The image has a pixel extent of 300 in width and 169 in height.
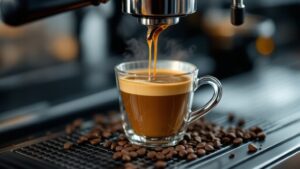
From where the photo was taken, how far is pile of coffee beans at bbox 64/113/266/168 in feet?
2.64

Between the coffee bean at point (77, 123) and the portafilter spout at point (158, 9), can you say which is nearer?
the portafilter spout at point (158, 9)

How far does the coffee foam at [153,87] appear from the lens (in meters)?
0.83

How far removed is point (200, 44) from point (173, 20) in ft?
2.26

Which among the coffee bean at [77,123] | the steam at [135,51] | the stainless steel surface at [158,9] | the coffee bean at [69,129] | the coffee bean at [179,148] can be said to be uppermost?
the stainless steel surface at [158,9]

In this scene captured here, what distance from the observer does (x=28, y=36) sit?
1173mm

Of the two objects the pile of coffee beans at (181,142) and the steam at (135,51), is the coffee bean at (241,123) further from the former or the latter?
the steam at (135,51)

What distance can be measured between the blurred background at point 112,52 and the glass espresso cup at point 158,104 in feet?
0.35

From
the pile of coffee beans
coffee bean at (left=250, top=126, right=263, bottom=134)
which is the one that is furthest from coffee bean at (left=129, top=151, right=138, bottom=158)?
coffee bean at (left=250, top=126, right=263, bottom=134)

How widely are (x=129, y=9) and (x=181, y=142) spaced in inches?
8.1

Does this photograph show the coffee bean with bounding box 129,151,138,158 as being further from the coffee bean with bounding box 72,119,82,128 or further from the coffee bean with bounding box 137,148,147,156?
the coffee bean with bounding box 72,119,82,128

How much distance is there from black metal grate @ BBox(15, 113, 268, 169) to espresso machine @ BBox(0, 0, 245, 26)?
7.2 inches

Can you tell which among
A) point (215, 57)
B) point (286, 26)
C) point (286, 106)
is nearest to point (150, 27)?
point (286, 106)

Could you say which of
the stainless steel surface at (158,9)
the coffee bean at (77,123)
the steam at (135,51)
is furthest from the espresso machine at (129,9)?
the coffee bean at (77,123)

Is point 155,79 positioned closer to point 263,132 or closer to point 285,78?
point 263,132
